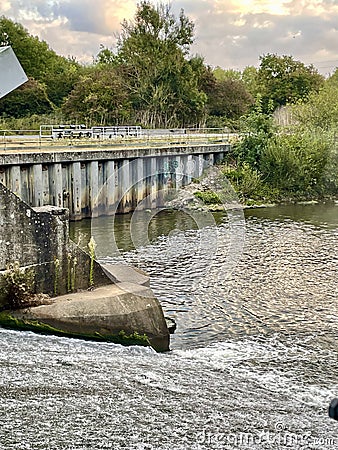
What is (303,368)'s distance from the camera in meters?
14.0

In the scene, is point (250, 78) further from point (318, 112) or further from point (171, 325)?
point (171, 325)

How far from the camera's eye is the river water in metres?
10.3

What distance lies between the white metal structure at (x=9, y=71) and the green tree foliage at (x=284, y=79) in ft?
233

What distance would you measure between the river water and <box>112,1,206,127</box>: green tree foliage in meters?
43.0

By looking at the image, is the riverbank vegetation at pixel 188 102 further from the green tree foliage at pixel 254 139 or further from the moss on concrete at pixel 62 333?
the moss on concrete at pixel 62 333

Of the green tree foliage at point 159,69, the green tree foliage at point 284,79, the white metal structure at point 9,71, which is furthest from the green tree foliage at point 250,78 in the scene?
the white metal structure at point 9,71

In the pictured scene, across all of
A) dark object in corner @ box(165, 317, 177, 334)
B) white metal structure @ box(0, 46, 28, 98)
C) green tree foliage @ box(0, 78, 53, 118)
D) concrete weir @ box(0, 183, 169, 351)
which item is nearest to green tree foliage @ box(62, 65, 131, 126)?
green tree foliage @ box(0, 78, 53, 118)

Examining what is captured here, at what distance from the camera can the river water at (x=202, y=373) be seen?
10289 mm

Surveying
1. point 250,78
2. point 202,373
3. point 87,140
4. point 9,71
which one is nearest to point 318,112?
point 87,140

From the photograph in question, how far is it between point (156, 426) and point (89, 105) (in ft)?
161

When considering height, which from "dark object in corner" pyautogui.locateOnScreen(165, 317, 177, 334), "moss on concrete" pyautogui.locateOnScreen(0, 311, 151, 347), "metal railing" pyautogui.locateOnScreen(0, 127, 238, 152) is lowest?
"dark object in corner" pyautogui.locateOnScreen(165, 317, 177, 334)

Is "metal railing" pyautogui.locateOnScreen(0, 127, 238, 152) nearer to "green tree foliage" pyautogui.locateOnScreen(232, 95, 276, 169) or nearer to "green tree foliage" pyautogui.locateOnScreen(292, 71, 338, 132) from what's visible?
"green tree foliage" pyautogui.locateOnScreen(232, 95, 276, 169)

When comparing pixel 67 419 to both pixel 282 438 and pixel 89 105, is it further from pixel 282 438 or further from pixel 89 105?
pixel 89 105

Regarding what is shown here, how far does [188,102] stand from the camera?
218 ft
